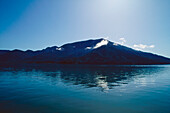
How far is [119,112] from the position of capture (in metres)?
13.4

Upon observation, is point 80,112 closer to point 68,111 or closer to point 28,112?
point 68,111

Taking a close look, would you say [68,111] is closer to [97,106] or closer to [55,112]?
[55,112]

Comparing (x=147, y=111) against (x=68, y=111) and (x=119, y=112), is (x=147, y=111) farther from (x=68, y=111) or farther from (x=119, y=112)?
(x=68, y=111)

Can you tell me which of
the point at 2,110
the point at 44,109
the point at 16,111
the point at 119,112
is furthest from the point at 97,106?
the point at 2,110

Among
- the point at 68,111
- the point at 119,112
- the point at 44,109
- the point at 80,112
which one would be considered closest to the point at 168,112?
the point at 119,112

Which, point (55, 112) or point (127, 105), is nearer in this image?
point (55, 112)

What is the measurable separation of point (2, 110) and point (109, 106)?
40.8 ft

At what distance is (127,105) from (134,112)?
2.29 meters

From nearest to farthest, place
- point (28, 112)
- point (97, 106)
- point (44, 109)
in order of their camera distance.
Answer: point (28, 112) → point (44, 109) → point (97, 106)

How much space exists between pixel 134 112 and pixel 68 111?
7324 mm

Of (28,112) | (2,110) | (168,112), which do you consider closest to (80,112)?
(28,112)

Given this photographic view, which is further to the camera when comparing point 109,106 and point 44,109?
point 109,106

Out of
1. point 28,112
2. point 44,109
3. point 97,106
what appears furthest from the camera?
point 97,106

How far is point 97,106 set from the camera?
15141 millimetres
